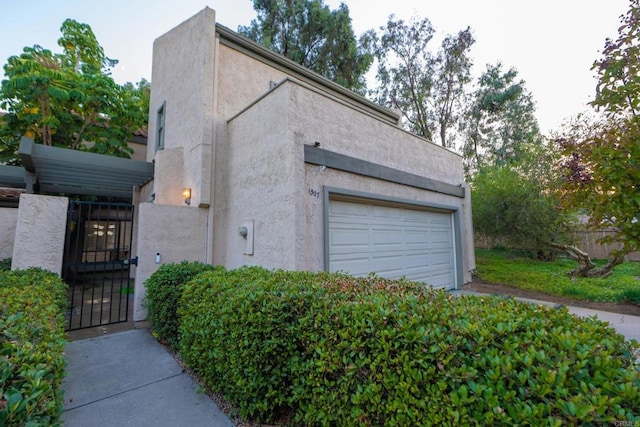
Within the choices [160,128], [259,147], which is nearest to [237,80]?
[259,147]

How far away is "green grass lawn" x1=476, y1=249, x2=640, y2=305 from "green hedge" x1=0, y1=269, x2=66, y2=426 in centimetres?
1006

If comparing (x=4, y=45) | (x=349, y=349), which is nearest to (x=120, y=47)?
(x=4, y=45)

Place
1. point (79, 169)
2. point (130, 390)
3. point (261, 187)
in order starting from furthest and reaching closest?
point (79, 169) < point (261, 187) < point (130, 390)

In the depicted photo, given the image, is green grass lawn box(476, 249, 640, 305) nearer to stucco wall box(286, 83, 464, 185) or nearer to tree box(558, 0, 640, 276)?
stucco wall box(286, 83, 464, 185)

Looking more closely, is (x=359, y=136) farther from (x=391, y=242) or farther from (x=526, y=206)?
(x=526, y=206)

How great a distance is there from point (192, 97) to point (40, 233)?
413cm

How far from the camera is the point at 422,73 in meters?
16.5

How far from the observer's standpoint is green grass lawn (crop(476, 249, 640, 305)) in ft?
23.5

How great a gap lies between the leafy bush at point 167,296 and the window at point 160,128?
5254 mm

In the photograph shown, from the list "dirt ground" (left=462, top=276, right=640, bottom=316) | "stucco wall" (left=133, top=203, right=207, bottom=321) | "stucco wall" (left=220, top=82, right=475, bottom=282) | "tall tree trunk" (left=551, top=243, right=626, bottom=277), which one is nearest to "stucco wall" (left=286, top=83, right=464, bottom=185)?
"stucco wall" (left=220, top=82, right=475, bottom=282)

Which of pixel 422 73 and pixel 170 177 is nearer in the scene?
pixel 170 177

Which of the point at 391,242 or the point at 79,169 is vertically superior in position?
the point at 79,169

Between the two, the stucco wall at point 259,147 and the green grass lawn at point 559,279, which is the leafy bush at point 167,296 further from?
the green grass lawn at point 559,279

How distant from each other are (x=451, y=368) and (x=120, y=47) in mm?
15582
